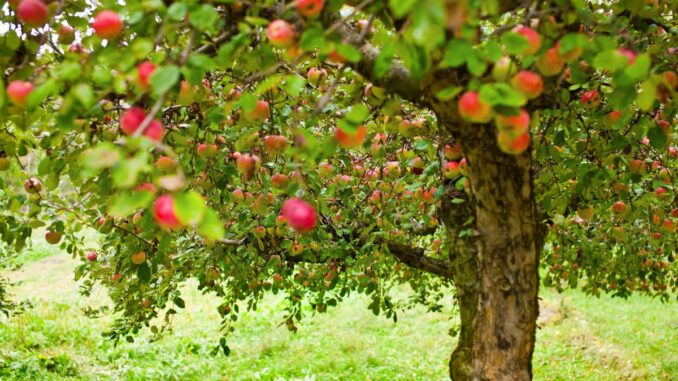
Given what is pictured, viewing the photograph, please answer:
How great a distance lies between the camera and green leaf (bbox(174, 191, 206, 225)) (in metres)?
0.92

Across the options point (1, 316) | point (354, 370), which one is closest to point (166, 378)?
point (354, 370)

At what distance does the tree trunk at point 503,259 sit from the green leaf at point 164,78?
1.02 m

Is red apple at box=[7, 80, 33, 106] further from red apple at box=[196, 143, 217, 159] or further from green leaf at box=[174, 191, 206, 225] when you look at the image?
red apple at box=[196, 143, 217, 159]

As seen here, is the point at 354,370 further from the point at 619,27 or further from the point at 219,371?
the point at 619,27

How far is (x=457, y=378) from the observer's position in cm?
345

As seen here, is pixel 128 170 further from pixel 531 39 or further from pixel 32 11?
pixel 531 39

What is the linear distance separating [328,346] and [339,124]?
8270 millimetres

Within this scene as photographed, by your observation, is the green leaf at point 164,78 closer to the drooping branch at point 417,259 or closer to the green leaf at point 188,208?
the green leaf at point 188,208

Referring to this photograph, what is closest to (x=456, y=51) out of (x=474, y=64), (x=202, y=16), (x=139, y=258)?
(x=474, y=64)

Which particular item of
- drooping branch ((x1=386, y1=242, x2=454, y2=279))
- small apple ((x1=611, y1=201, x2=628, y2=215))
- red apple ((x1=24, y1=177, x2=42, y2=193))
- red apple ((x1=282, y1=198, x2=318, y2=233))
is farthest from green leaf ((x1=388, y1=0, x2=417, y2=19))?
drooping branch ((x1=386, y1=242, x2=454, y2=279))

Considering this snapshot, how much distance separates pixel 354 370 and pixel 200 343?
2.63 metres

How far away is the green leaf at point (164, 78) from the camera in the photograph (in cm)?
107

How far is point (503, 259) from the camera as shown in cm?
216

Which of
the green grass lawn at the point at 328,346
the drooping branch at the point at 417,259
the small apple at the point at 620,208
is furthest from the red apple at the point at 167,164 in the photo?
the green grass lawn at the point at 328,346
